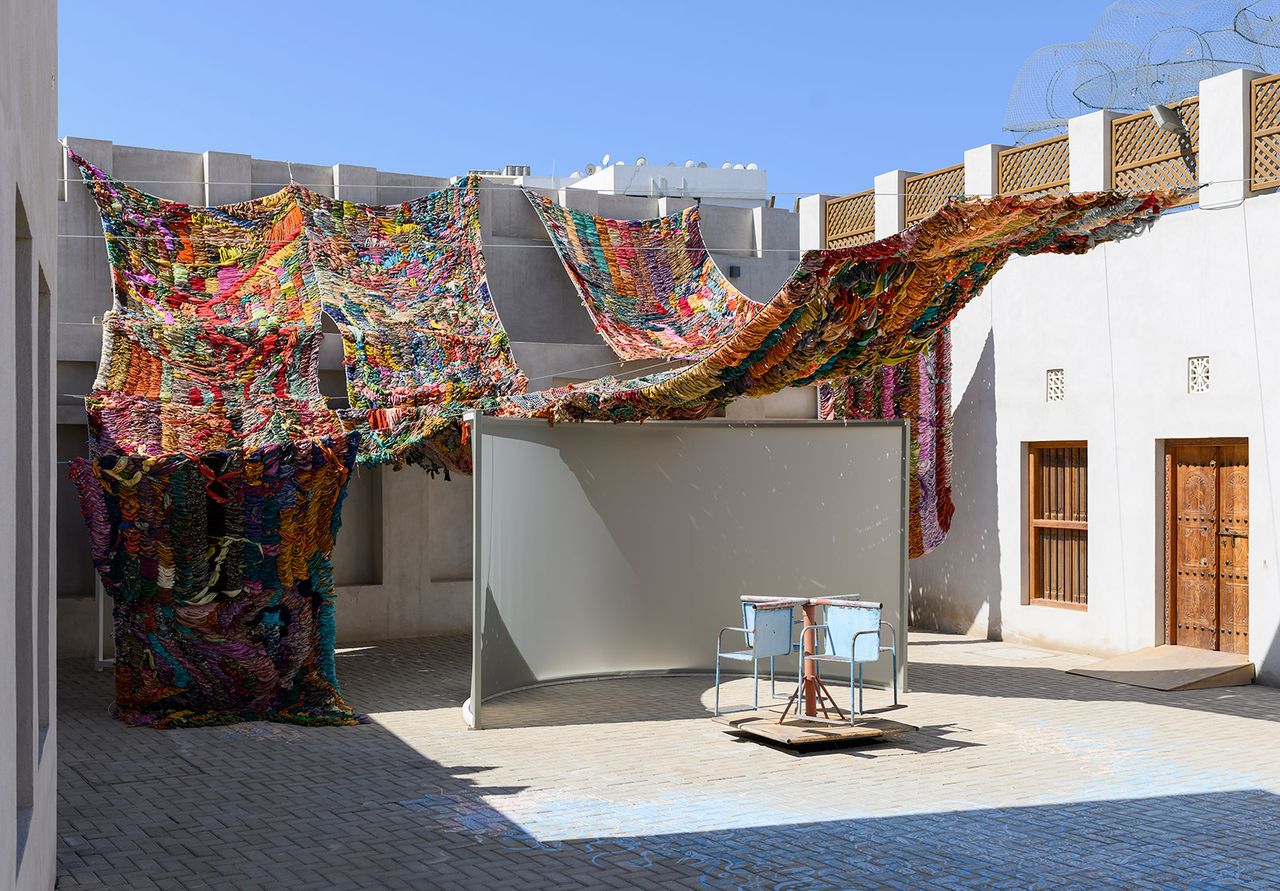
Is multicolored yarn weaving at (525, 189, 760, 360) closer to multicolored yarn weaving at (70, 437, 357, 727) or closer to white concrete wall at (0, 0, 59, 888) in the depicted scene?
multicolored yarn weaving at (70, 437, 357, 727)

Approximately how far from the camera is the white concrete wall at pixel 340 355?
12109 mm

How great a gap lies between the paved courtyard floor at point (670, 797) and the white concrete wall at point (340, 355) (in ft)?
10.2

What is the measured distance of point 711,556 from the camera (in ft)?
37.6

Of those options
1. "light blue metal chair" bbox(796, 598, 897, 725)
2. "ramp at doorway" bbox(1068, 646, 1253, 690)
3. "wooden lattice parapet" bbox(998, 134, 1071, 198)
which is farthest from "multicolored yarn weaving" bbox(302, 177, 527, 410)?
"ramp at doorway" bbox(1068, 646, 1253, 690)

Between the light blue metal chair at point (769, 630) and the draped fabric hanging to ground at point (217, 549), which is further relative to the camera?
the draped fabric hanging to ground at point (217, 549)

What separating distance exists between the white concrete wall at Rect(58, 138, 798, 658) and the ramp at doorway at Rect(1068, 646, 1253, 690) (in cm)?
466

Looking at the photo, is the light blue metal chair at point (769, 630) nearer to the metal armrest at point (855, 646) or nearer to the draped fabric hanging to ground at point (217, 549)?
the metal armrest at point (855, 646)

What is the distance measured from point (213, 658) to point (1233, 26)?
10.0m

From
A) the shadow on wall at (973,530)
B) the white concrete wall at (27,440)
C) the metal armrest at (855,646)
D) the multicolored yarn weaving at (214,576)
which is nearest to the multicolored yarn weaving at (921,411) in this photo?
the shadow on wall at (973,530)

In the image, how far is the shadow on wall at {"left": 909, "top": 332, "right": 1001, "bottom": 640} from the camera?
1355 cm

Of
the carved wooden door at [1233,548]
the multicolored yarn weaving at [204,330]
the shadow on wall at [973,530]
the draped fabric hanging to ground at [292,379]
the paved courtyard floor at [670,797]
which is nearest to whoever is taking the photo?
the paved courtyard floor at [670,797]

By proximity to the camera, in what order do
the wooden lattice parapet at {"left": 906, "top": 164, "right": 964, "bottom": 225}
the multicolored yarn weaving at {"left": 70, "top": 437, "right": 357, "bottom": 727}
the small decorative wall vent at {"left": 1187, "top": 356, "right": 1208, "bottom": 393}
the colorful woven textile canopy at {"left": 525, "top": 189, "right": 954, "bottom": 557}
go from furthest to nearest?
1. the wooden lattice parapet at {"left": 906, "top": 164, "right": 964, "bottom": 225}
2. the colorful woven textile canopy at {"left": 525, "top": 189, "right": 954, "bottom": 557}
3. the small decorative wall vent at {"left": 1187, "top": 356, "right": 1208, "bottom": 393}
4. the multicolored yarn weaving at {"left": 70, "top": 437, "right": 357, "bottom": 727}

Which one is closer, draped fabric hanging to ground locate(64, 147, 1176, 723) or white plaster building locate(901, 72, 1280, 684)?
draped fabric hanging to ground locate(64, 147, 1176, 723)

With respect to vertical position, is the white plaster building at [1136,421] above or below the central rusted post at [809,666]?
above
